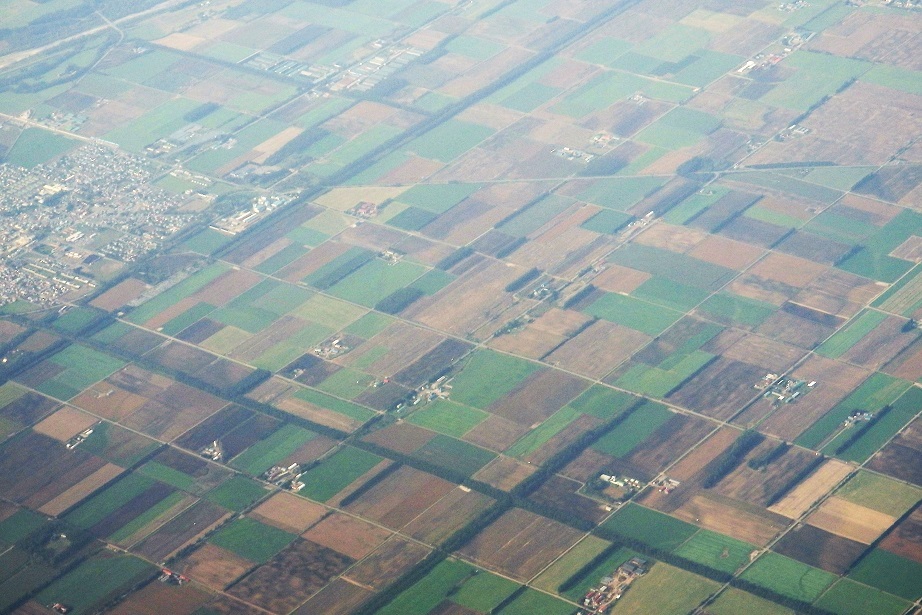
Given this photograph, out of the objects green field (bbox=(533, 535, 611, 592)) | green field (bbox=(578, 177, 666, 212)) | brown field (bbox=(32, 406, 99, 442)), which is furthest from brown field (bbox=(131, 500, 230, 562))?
green field (bbox=(578, 177, 666, 212))

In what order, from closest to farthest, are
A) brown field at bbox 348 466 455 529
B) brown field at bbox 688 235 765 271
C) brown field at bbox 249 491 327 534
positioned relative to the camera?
1. brown field at bbox 348 466 455 529
2. brown field at bbox 249 491 327 534
3. brown field at bbox 688 235 765 271

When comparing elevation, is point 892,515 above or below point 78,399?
below

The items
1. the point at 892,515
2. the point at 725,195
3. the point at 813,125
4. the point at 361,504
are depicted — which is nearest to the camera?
the point at 892,515

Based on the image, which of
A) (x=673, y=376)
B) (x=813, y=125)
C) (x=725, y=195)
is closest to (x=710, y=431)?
(x=673, y=376)

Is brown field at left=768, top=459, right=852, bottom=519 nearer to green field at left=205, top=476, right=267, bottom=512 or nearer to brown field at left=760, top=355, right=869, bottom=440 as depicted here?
brown field at left=760, top=355, right=869, bottom=440

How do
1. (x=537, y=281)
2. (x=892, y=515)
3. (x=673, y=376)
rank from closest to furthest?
(x=892, y=515) → (x=673, y=376) → (x=537, y=281)

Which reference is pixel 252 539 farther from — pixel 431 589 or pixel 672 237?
pixel 672 237

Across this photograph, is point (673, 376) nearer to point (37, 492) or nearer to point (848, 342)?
point (848, 342)
